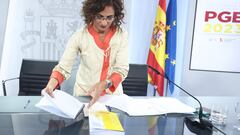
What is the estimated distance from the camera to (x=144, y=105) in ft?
5.08

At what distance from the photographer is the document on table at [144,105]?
1.45 m

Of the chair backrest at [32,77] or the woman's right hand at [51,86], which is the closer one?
the woman's right hand at [51,86]

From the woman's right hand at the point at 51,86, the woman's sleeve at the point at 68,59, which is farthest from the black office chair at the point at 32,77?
A: the woman's right hand at the point at 51,86

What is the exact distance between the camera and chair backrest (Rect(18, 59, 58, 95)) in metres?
2.41

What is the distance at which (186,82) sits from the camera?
11.1 ft

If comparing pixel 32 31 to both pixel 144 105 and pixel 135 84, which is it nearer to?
pixel 135 84

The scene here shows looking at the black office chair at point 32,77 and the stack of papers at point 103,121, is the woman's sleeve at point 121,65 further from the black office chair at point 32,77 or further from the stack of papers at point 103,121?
the black office chair at point 32,77

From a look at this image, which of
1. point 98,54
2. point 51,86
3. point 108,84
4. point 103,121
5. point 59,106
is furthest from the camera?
point 98,54

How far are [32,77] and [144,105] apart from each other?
131cm

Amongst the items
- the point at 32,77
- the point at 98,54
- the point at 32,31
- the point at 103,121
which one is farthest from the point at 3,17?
the point at 103,121

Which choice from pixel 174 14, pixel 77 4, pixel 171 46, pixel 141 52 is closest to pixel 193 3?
pixel 174 14

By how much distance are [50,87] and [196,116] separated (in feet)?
2.73

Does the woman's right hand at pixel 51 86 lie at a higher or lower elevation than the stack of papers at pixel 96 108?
higher

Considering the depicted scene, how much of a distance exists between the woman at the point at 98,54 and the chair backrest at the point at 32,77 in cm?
81
